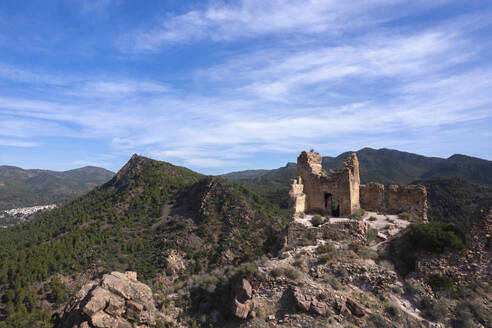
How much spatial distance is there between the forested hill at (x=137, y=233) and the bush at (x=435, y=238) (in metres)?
24.0

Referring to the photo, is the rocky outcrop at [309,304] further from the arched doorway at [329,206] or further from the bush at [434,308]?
Result: the arched doorway at [329,206]

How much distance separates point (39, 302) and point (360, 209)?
40849 millimetres

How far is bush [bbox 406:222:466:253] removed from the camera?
33.9 feet

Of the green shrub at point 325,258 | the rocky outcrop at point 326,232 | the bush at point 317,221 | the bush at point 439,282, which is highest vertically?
the bush at point 317,221

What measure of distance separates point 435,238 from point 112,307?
11.9 metres

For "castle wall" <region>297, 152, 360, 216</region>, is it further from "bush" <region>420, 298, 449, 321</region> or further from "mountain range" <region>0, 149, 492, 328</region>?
"bush" <region>420, 298, 449, 321</region>

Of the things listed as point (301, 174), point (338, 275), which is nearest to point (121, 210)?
point (301, 174)

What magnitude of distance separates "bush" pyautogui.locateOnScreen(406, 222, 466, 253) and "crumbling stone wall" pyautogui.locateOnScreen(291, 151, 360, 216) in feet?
11.9

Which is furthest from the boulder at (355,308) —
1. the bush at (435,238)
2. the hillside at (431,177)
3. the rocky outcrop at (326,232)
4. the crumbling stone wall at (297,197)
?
the hillside at (431,177)

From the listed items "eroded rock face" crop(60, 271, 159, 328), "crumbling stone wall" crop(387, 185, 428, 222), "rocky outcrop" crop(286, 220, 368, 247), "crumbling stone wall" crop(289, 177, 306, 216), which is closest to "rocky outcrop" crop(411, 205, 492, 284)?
"rocky outcrop" crop(286, 220, 368, 247)

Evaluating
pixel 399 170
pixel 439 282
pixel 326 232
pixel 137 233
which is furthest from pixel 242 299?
pixel 399 170

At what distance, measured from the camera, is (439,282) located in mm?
9914

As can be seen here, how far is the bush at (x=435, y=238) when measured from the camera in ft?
33.9

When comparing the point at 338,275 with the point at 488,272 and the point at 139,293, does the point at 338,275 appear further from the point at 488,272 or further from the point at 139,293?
the point at 139,293
